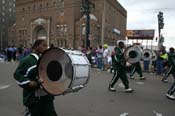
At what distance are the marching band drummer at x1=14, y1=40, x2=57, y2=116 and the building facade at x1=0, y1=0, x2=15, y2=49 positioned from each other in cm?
10249

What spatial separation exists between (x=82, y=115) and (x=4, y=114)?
6.12ft

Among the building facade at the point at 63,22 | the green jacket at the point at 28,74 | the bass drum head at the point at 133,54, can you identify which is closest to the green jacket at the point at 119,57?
the bass drum head at the point at 133,54

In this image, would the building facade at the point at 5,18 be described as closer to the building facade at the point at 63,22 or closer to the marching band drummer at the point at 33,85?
the building facade at the point at 63,22

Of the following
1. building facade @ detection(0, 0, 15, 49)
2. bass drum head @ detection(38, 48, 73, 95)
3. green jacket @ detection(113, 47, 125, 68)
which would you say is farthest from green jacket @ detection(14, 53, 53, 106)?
building facade @ detection(0, 0, 15, 49)

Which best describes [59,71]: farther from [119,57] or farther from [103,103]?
[119,57]

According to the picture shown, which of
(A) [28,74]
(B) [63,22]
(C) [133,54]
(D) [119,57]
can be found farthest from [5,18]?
(A) [28,74]

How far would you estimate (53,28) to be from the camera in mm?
75938

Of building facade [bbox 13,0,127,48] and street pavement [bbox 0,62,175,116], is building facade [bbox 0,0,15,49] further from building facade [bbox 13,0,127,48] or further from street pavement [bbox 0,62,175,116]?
street pavement [bbox 0,62,175,116]

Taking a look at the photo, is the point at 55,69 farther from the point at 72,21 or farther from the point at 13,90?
the point at 72,21

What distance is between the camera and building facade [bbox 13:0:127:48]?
229 ft

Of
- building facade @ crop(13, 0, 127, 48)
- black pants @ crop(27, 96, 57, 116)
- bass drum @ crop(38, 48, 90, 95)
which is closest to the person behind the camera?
bass drum @ crop(38, 48, 90, 95)

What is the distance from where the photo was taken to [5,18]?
11419 cm

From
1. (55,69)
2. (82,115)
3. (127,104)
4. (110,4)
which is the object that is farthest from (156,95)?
(110,4)

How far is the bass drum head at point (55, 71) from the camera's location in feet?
13.4
